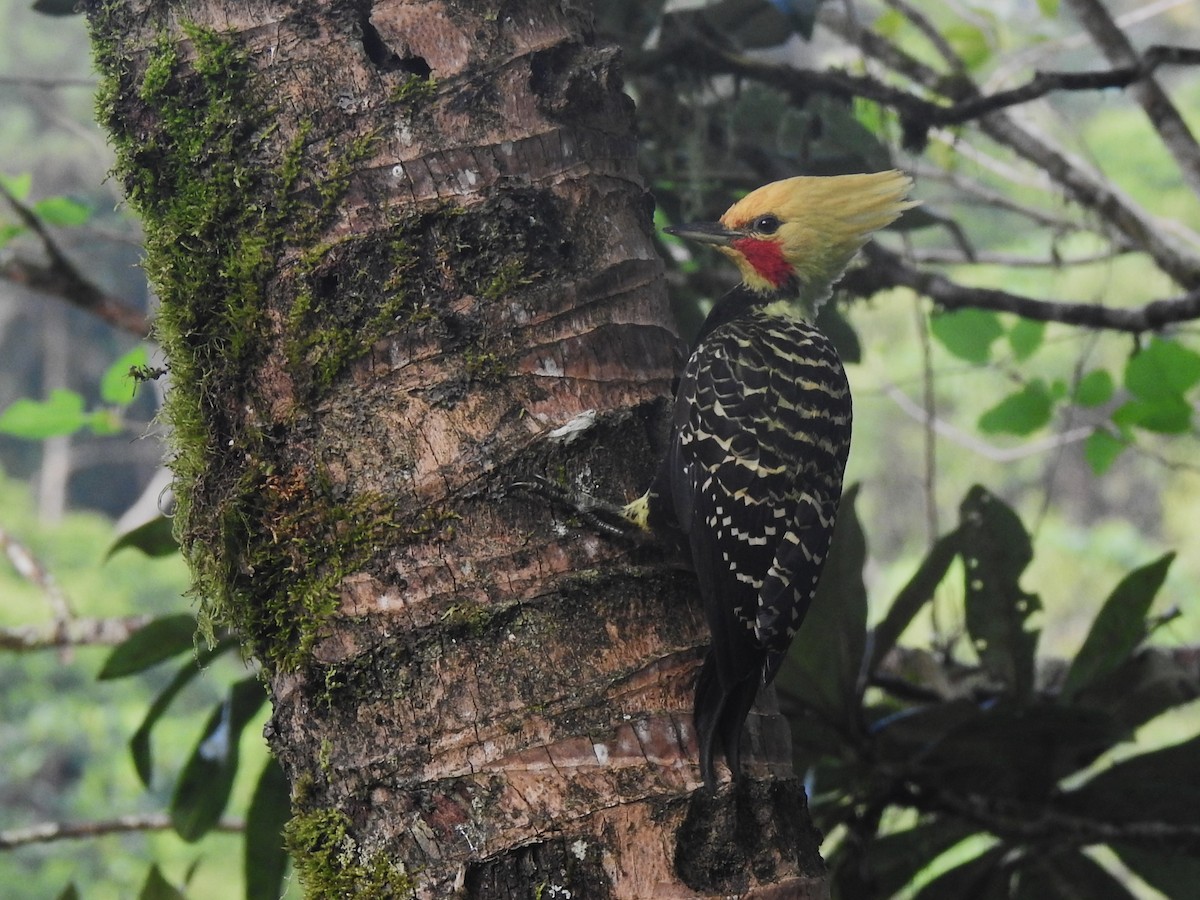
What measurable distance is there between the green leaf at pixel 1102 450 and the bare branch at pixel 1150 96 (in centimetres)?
66

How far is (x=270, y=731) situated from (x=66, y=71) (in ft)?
48.7

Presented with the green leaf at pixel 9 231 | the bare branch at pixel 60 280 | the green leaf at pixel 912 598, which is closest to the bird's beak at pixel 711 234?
the green leaf at pixel 912 598

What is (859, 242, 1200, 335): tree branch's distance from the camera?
2.77 m

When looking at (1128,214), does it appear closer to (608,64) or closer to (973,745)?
(973,745)

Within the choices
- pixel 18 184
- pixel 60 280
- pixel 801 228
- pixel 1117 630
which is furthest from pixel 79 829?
pixel 1117 630

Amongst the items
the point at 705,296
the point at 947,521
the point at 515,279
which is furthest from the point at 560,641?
the point at 947,521

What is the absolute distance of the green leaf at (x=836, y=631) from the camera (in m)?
2.58

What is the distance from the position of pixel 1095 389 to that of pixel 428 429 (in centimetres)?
205

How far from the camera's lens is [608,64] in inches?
71.5

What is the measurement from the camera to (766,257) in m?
2.66

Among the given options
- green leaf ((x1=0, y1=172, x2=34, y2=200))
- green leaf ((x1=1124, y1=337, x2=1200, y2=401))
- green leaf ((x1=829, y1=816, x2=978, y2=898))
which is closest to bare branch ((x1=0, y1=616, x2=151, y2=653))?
green leaf ((x1=0, y1=172, x2=34, y2=200))

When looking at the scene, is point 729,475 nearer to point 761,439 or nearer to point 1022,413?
point 761,439

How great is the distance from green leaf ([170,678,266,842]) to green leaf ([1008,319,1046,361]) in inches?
83.8

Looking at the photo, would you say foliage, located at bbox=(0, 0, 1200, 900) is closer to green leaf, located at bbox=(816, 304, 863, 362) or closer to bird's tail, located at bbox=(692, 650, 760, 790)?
green leaf, located at bbox=(816, 304, 863, 362)
